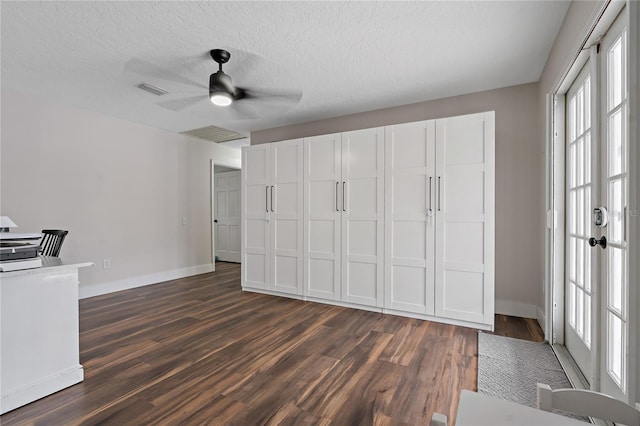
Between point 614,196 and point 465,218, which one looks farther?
point 465,218

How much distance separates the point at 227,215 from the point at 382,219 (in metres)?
4.88

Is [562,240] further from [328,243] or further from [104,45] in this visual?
[104,45]

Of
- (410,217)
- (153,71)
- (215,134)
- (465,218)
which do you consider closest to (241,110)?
(153,71)

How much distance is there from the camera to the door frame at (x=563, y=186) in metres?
1.15

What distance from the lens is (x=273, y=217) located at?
4164 millimetres

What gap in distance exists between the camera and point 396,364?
2.27 meters

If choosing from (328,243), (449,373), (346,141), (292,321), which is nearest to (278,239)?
(328,243)

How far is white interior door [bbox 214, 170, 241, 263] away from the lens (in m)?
7.17

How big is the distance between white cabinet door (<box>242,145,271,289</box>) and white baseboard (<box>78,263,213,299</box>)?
1542 mm

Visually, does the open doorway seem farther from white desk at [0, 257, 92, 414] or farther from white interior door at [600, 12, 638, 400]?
white interior door at [600, 12, 638, 400]

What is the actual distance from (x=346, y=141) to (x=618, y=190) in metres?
2.52

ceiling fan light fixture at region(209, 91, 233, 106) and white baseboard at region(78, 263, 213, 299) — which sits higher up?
ceiling fan light fixture at region(209, 91, 233, 106)

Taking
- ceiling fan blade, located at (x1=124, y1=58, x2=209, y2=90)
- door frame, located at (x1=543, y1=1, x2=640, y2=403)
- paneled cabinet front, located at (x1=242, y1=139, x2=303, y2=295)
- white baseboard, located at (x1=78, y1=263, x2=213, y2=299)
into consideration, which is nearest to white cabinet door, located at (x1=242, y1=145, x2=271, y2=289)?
paneled cabinet front, located at (x1=242, y1=139, x2=303, y2=295)

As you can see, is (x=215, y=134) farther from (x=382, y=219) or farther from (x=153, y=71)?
(x=382, y=219)
